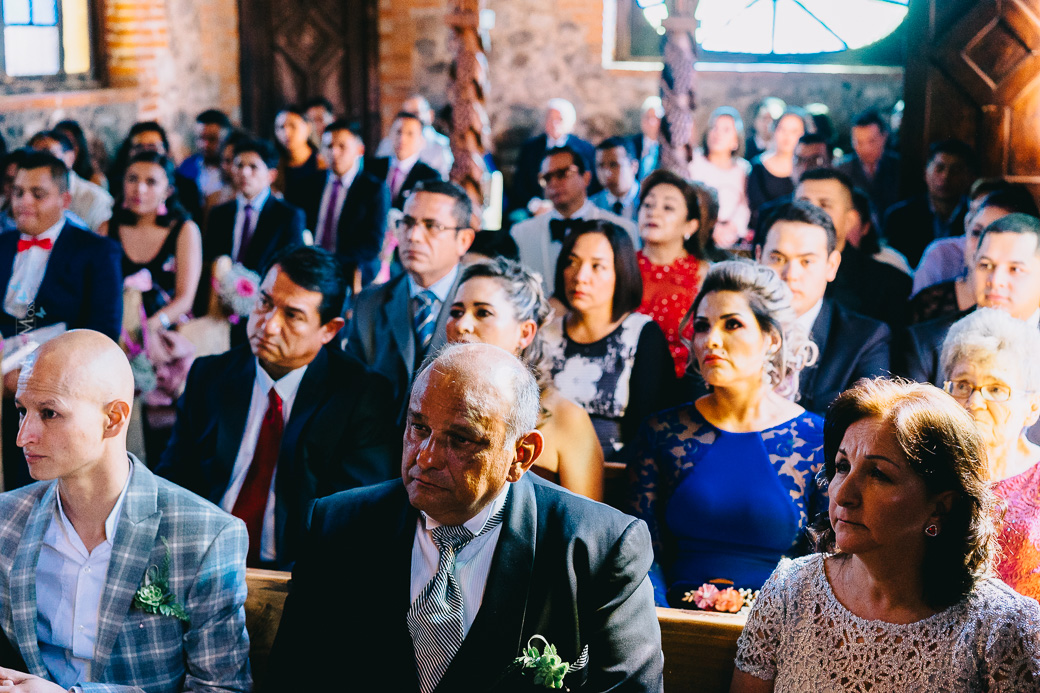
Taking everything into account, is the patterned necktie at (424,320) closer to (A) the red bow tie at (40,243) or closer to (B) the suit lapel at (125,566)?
(A) the red bow tie at (40,243)

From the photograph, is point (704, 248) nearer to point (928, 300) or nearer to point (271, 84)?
point (928, 300)

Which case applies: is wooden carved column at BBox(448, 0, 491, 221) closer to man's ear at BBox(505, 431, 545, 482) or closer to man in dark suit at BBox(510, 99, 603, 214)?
man's ear at BBox(505, 431, 545, 482)

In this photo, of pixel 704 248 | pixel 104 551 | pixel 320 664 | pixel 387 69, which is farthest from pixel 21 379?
pixel 387 69

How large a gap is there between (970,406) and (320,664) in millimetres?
1685

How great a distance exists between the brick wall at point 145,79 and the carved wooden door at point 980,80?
591cm

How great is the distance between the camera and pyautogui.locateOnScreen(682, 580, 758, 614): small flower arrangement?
8.66ft

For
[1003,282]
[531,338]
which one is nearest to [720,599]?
[531,338]

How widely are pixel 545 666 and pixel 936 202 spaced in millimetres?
4755

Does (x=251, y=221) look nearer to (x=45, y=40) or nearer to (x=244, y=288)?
(x=244, y=288)

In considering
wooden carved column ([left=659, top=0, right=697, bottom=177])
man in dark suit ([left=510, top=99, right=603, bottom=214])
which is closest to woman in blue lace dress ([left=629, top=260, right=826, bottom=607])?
wooden carved column ([left=659, top=0, right=697, bottom=177])

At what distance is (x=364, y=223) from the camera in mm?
6312

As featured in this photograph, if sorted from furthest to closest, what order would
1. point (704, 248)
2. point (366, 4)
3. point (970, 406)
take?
point (366, 4) < point (704, 248) < point (970, 406)

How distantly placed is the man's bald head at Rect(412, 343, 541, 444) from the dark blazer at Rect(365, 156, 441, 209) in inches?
204

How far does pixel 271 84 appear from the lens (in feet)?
34.9
